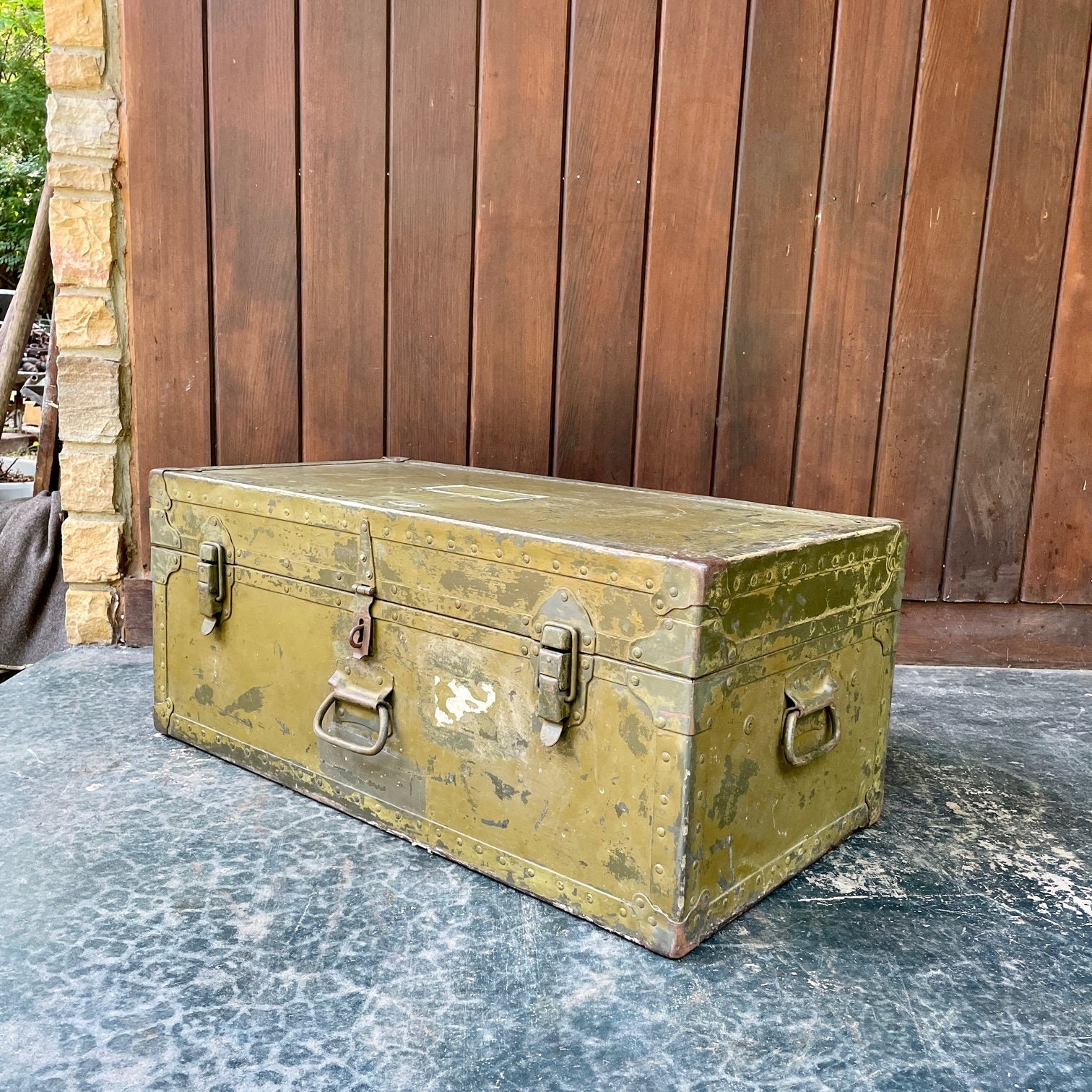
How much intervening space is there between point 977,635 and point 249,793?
1730 mm

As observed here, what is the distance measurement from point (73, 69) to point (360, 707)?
163cm

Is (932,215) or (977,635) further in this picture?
(977,635)

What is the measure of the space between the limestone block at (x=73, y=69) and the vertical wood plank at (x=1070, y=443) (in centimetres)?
220

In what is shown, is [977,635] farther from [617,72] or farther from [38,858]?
[38,858]

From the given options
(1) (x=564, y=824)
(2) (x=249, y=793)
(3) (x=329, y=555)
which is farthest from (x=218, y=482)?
(1) (x=564, y=824)

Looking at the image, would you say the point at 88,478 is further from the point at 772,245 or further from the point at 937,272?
the point at 937,272

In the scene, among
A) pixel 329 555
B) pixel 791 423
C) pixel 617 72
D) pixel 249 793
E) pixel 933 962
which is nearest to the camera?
pixel 933 962

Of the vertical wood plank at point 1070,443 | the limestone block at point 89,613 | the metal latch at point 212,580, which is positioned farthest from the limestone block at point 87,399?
the vertical wood plank at point 1070,443

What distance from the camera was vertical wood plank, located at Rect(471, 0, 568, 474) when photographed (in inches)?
83.4

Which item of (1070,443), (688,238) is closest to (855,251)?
(688,238)

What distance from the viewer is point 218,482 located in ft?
5.46

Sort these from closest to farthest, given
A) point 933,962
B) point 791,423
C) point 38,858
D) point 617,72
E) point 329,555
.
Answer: point 933,962
point 38,858
point 329,555
point 617,72
point 791,423

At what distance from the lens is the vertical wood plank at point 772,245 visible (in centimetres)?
212

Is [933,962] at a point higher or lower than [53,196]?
lower
